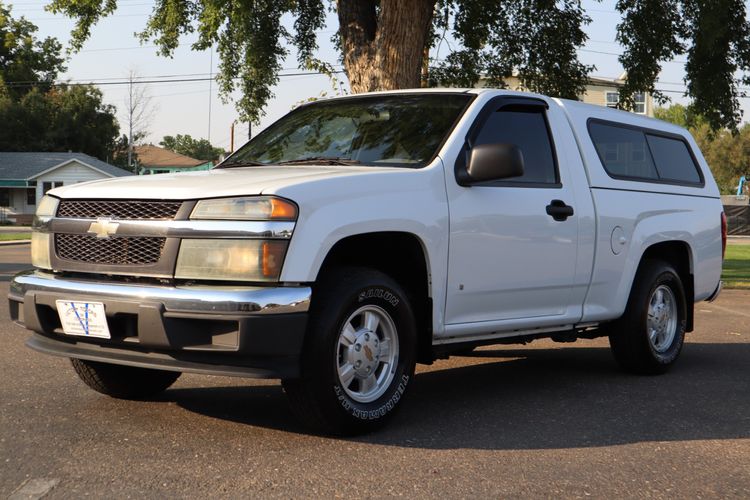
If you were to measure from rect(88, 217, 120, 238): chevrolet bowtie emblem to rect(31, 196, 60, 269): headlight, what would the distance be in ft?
1.28

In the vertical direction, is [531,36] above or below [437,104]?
above

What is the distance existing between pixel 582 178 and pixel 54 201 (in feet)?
10.9

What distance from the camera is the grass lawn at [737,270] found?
1775 centimetres

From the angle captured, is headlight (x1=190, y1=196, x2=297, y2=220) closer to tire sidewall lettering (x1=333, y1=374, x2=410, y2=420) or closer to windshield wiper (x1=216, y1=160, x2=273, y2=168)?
tire sidewall lettering (x1=333, y1=374, x2=410, y2=420)

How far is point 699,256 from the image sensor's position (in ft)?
25.7

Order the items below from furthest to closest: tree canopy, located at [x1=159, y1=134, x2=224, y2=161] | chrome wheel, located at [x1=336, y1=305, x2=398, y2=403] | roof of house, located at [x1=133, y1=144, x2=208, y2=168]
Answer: tree canopy, located at [x1=159, y1=134, x2=224, y2=161] → roof of house, located at [x1=133, y1=144, x2=208, y2=168] → chrome wheel, located at [x1=336, y1=305, x2=398, y2=403]

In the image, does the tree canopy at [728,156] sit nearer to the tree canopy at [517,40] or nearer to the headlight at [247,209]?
the tree canopy at [517,40]

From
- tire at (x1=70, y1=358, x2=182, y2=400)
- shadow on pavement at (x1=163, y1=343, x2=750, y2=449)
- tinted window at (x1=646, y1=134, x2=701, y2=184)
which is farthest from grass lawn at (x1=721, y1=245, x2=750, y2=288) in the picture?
tire at (x1=70, y1=358, x2=182, y2=400)

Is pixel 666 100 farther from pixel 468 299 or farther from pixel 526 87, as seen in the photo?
pixel 468 299

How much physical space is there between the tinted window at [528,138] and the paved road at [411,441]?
4.68 ft

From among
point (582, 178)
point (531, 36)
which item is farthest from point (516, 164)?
point (531, 36)

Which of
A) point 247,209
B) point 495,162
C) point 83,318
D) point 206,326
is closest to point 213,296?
point 206,326

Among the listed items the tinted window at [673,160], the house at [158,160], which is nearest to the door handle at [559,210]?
the tinted window at [673,160]

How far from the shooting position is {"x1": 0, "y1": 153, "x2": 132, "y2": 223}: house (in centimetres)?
5922
